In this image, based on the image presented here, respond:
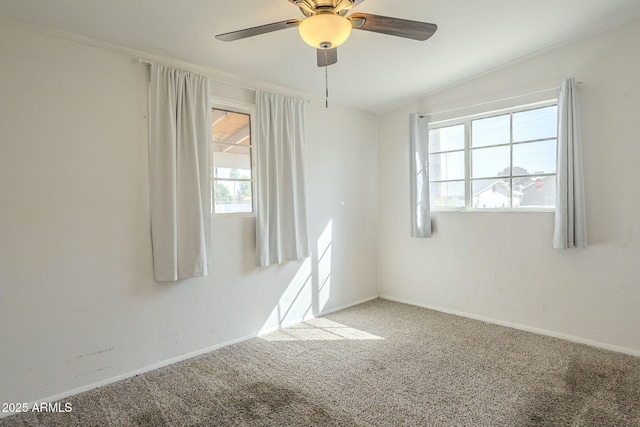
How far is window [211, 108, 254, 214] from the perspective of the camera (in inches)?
126

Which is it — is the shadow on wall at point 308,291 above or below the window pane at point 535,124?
below

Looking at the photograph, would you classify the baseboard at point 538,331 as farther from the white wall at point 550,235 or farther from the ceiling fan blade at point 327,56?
the ceiling fan blade at point 327,56

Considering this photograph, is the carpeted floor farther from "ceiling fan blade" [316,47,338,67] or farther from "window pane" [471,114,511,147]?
"ceiling fan blade" [316,47,338,67]

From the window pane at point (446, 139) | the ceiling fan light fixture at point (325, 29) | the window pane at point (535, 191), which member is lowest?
the window pane at point (535, 191)

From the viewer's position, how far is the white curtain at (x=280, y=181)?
3.37 m

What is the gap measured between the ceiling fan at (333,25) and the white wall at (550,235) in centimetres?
206

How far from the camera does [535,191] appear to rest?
11.4 feet

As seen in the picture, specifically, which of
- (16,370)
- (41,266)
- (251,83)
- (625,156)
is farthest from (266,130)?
(625,156)

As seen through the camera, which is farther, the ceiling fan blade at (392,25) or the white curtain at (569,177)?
the white curtain at (569,177)

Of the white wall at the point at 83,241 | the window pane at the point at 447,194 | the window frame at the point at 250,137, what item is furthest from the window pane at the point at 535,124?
the white wall at the point at 83,241

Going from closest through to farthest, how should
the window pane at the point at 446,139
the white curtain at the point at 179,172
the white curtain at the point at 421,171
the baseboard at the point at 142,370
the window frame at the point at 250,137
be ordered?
the baseboard at the point at 142,370, the white curtain at the point at 179,172, the window frame at the point at 250,137, the window pane at the point at 446,139, the white curtain at the point at 421,171

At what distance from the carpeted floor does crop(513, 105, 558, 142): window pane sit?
196 cm

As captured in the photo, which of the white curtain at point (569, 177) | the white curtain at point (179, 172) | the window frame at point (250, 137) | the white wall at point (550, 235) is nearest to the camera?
the white curtain at point (179, 172)

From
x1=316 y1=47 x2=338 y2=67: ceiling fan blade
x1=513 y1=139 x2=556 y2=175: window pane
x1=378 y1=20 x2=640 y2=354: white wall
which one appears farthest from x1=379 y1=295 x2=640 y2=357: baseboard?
x1=316 y1=47 x2=338 y2=67: ceiling fan blade
